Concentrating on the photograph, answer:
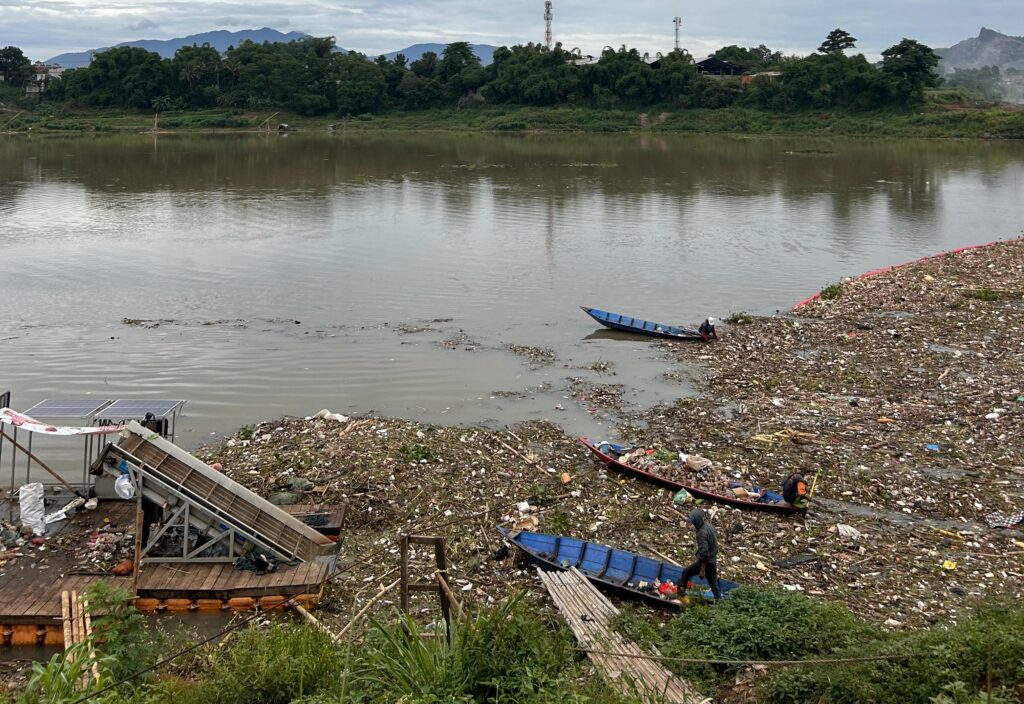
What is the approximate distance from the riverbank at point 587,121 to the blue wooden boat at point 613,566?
7388cm

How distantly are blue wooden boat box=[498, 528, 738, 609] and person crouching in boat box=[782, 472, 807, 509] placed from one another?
239 centimetres

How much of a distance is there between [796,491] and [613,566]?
314 cm

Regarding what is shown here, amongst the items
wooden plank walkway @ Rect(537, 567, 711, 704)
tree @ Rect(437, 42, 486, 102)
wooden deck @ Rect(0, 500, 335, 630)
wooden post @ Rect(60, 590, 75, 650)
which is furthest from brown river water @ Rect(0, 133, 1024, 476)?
tree @ Rect(437, 42, 486, 102)

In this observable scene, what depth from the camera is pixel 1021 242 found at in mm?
32000

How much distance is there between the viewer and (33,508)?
451 inches

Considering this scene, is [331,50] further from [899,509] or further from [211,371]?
[899,509]

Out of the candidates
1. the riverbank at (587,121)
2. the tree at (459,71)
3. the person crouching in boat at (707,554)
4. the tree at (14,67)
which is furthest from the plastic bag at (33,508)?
the tree at (14,67)

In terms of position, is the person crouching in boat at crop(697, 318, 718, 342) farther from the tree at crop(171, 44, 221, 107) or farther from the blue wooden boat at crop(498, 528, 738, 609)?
the tree at crop(171, 44, 221, 107)

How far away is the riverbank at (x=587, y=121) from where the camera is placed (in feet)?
247

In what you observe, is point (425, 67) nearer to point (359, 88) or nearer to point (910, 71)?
point (359, 88)

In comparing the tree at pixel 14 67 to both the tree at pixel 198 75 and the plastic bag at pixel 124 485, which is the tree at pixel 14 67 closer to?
the tree at pixel 198 75

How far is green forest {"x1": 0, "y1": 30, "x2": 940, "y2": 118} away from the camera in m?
84.9

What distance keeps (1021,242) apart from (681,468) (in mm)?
24642

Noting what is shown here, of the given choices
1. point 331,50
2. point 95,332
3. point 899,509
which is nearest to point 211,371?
point 95,332
